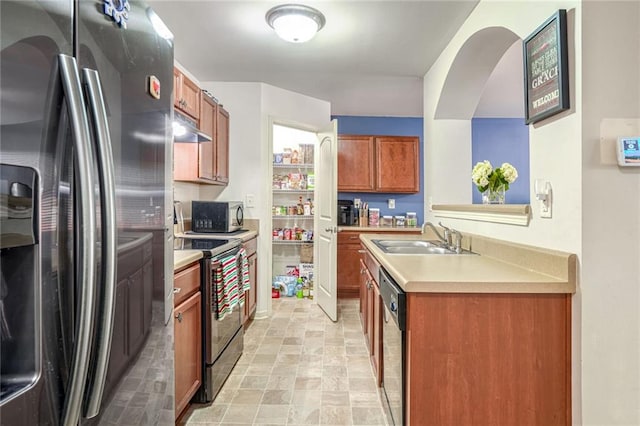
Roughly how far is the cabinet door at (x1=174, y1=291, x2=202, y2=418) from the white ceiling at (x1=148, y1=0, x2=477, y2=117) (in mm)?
1799

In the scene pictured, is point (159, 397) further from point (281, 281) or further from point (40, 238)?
point (281, 281)

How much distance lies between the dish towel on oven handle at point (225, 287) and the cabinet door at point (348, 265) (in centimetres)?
215

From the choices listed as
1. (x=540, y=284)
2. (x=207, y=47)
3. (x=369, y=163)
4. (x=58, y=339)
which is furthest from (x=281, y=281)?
(x=58, y=339)

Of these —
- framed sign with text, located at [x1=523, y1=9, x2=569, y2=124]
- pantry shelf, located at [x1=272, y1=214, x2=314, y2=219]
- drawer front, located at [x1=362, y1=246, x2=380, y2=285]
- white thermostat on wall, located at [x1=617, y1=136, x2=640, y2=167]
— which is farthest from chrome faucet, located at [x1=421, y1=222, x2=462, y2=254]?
pantry shelf, located at [x1=272, y1=214, x2=314, y2=219]

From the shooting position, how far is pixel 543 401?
124 centimetres

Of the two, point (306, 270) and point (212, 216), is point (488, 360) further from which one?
point (306, 270)

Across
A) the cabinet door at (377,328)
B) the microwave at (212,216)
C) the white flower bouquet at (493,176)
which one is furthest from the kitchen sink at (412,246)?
the microwave at (212,216)

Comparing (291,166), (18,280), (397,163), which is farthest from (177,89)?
(397,163)

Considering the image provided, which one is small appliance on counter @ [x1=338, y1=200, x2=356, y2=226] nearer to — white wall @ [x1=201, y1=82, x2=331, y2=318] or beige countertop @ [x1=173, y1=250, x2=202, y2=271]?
white wall @ [x1=201, y1=82, x2=331, y2=318]

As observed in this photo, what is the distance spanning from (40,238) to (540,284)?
4.90 ft

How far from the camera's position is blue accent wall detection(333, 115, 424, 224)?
15.8 ft

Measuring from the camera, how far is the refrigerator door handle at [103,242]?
2.35 ft

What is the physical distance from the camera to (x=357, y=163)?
457cm

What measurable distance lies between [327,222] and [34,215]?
3.04m
